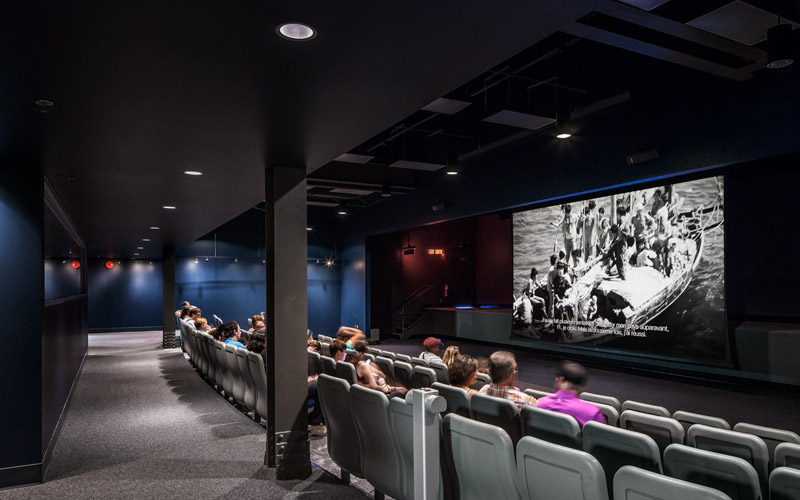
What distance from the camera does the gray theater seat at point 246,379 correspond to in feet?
20.1

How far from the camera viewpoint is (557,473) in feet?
7.39

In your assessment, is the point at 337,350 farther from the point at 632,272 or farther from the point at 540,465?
the point at 632,272

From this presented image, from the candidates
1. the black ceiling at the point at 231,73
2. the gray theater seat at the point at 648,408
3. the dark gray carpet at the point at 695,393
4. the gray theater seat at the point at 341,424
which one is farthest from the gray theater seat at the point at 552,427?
the dark gray carpet at the point at 695,393

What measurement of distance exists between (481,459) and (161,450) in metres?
4.02

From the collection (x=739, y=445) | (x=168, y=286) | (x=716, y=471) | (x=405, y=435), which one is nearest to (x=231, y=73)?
(x=405, y=435)

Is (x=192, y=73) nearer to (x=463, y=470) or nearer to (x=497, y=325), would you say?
(x=463, y=470)

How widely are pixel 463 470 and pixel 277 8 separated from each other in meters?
2.48

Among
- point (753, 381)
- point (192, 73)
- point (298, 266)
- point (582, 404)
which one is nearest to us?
point (192, 73)

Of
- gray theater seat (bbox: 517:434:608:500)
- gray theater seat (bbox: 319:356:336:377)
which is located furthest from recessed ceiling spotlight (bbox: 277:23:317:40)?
gray theater seat (bbox: 319:356:336:377)

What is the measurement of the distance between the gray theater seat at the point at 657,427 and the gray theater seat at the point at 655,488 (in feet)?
3.91

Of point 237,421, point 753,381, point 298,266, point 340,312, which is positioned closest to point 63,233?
point 237,421

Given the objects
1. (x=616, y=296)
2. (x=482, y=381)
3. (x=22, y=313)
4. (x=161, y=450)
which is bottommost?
(x=161, y=450)

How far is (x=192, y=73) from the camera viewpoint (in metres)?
2.83

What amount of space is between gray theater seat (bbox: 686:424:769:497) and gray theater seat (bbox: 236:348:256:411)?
4.68 meters
